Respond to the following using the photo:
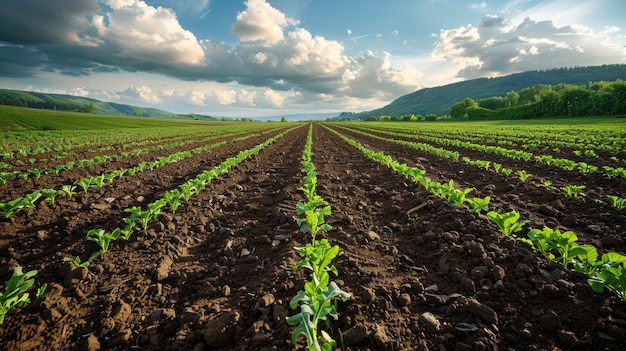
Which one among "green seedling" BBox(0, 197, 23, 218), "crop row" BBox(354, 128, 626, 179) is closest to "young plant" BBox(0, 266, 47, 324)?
"green seedling" BBox(0, 197, 23, 218)

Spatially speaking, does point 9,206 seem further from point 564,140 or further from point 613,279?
point 564,140

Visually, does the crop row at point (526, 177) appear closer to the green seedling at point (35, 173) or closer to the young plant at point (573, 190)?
the young plant at point (573, 190)

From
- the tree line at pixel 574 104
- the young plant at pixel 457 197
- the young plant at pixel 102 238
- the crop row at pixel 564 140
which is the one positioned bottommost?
the young plant at pixel 102 238

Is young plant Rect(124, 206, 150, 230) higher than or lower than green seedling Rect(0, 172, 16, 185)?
lower

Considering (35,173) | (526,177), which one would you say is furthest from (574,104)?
(35,173)

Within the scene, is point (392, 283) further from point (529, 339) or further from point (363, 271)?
point (529, 339)

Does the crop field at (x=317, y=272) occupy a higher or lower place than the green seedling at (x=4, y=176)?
lower

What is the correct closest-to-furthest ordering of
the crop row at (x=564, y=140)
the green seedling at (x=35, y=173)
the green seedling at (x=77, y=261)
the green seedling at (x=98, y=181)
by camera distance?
the green seedling at (x=77, y=261) < the green seedling at (x=98, y=181) < the green seedling at (x=35, y=173) < the crop row at (x=564, y=140)

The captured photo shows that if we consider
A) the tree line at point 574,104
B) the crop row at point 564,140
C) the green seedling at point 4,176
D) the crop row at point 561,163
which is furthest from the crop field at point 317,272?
the tree line at point 574,104

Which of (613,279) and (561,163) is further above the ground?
(561,163)

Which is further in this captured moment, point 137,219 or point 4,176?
point 4,176

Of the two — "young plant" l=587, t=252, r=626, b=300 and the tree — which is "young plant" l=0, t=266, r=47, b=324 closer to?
"young plant" l=587, t=252, r=626, b=300

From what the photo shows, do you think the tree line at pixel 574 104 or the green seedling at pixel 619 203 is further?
the tree line at pixel 574 104

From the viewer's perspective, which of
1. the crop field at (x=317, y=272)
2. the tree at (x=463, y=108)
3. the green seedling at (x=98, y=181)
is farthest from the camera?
the tree at (x=463, y=108)
